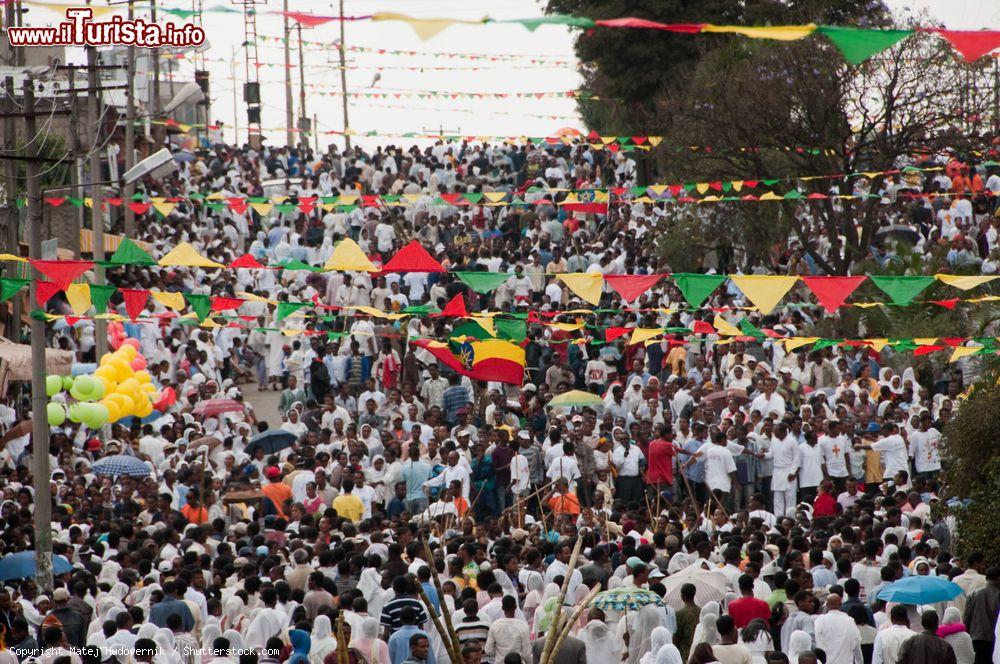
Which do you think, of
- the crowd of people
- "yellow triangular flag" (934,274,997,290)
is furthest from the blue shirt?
"yellow triangular flag" (934,274,997,290)

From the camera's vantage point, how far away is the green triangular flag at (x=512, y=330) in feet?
68.5

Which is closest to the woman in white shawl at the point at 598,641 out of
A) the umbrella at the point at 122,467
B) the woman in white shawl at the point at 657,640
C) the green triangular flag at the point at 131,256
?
the woman in white shawl at the point at 657,640

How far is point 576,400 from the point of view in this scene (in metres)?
22.1

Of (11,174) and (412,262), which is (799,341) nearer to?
(412,262)

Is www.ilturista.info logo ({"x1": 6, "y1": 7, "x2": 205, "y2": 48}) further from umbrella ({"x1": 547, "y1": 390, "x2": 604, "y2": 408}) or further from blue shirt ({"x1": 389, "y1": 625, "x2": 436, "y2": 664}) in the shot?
blue shirt ({"x1": 389, "y1": 625, "x2": 436, "y2": 664})

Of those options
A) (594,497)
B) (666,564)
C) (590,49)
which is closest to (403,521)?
(666,564)

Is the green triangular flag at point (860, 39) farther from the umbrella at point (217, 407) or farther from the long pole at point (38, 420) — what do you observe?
the umbrella at point (217, 407)

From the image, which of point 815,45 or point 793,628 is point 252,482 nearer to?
point 793,628

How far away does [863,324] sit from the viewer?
83.9ft

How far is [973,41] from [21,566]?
36.5ft

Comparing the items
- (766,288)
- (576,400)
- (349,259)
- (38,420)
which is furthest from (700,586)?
(576,400)

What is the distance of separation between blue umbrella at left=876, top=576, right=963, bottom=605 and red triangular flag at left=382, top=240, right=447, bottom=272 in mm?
6301

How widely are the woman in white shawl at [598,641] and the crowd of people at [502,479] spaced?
0.07ft

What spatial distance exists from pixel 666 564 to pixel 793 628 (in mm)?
2226
